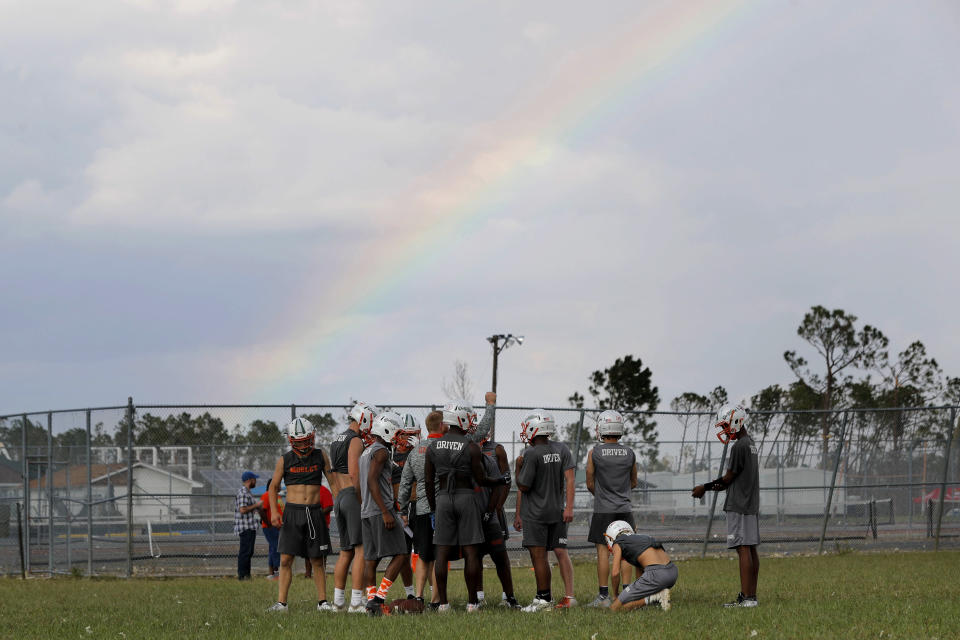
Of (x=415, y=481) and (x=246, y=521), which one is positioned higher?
(x=415, y=481)

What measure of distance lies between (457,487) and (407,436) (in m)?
0.86

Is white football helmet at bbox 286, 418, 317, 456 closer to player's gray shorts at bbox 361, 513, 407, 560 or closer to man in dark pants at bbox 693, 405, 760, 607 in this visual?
player's gray shorts at bbox 361, 513, 407, 560

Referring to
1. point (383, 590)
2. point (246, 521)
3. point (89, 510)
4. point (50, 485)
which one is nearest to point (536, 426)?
point (383, 590)

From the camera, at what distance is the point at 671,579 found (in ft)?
35.6

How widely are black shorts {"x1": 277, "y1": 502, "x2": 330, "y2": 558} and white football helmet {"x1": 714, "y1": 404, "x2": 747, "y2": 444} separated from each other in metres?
4.22

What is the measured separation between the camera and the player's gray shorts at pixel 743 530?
36.9ft

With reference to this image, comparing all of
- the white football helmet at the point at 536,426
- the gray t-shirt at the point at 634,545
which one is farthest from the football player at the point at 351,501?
the gray t-shirt at the point at 634,545

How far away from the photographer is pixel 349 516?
11898mm

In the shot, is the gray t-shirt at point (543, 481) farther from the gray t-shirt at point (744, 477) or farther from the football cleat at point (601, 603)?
the gray t-shirt at point (744, 477)

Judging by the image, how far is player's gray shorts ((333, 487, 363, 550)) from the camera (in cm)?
1179

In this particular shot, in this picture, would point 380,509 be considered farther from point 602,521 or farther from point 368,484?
point 602,521

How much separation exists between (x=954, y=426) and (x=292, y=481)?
54.4 feet

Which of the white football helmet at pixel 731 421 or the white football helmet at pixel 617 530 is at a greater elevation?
the white football helmet at pixel 731 421

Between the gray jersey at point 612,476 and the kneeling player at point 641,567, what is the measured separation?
1.00 m
